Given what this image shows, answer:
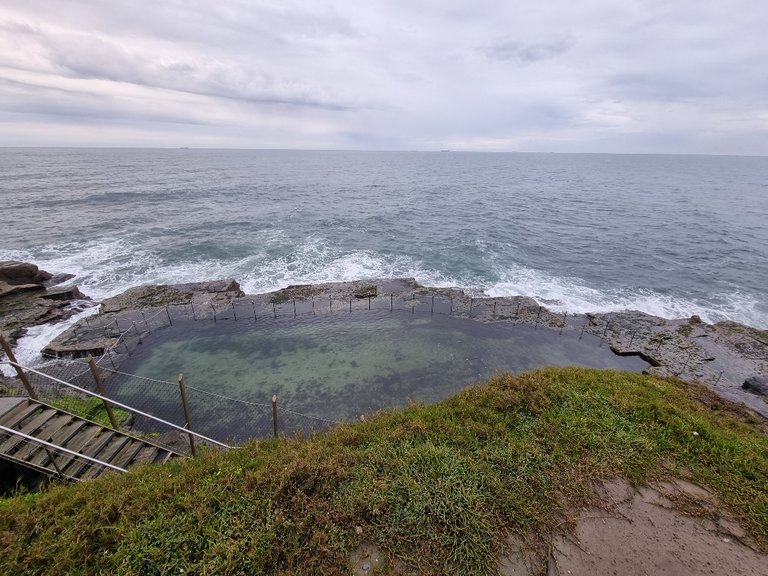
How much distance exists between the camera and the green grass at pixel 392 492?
19.9 feet

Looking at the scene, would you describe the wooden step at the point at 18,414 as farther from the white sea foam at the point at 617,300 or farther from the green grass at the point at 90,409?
the white sea foam at the point at 617,300

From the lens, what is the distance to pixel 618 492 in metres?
7.78

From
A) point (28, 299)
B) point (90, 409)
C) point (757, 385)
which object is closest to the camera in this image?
point (90, 409)

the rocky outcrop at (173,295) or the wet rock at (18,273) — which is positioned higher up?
the wet rock at (18,273)

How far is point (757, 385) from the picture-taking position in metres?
19.3

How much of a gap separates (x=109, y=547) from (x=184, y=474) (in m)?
1.80

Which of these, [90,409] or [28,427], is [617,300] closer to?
[28,427]

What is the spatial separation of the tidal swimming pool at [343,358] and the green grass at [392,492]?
8.31 metres

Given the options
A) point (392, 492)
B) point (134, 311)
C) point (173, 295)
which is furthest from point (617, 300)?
point (134, 311)

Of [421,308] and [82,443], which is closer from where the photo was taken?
[82,443]

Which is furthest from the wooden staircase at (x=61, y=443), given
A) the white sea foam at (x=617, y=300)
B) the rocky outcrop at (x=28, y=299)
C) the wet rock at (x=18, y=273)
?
the white sea foam at (x=617, y=300)

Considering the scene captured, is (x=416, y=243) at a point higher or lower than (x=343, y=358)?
higher

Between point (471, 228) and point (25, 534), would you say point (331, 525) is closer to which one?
point (25, 534)

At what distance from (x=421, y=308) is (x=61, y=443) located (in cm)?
2237
